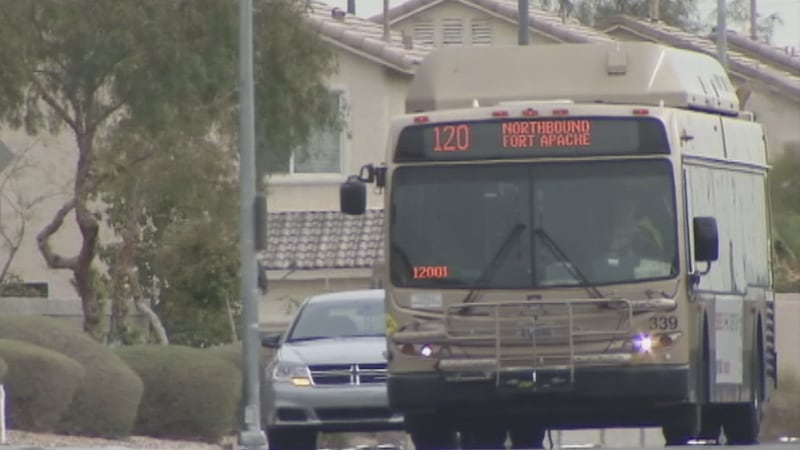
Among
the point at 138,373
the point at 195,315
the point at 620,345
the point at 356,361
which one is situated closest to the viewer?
the point at 620,345

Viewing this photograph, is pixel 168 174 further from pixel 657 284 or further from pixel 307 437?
pixel 657 284

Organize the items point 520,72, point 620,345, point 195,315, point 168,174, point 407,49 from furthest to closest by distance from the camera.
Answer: point 407,49
point 195,315
point 168,174
point 520,72
point 620,345

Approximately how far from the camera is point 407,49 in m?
44.5

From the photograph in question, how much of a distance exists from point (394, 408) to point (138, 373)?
7.25m

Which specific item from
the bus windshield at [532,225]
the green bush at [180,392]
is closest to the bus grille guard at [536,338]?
the bus windshield at [532,225]

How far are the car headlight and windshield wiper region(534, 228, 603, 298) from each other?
4698mm

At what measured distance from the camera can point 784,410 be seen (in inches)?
1204

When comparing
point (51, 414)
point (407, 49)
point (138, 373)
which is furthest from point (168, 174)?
point (407, 49)

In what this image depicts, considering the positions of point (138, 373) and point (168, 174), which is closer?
point (138, 373)

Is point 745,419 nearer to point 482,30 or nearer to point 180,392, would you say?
point 180,392

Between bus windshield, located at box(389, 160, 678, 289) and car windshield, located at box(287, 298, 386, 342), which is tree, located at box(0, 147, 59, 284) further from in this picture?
bus windshield, located at box(389, 160, 678, 289)

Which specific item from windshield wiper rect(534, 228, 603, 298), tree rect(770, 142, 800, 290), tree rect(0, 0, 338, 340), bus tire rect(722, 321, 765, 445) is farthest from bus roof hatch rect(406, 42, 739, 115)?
tree rect(770, 142, 800, 290)

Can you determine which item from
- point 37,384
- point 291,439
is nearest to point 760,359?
point 291,439

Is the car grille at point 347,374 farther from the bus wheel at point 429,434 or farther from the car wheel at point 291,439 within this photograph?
the bus wheel at point 429,434
